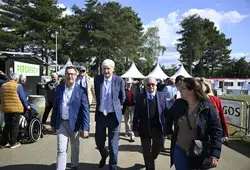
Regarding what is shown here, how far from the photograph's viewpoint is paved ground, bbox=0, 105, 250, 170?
543 centimetres

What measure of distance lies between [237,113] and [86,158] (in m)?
5.28

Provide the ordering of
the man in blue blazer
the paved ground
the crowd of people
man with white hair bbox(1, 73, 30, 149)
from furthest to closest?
1. man with white hair bbox(1, 73, 30, 149)
2. the paved ground
3. the man in blue blazer
4. the crowd of people

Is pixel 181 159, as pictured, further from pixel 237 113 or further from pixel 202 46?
pixel 202 46

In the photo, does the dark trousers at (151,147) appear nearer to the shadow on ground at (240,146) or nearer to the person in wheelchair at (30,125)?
the shadow on ground at (240,146)

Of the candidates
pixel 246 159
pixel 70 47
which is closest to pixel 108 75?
pixel 246 159

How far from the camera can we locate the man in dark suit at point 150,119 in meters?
4.83

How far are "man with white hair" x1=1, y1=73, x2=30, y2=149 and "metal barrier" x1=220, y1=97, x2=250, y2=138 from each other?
243 inches

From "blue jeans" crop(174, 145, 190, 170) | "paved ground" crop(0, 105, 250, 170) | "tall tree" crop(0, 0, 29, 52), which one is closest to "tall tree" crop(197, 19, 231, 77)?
"tall tree" crop(0, 0, 29, 52)

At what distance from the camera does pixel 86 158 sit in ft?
19.6

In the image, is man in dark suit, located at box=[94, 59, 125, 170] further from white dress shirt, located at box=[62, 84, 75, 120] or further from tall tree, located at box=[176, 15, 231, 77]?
tall tree, located at box=[176, 15, 231, 77]

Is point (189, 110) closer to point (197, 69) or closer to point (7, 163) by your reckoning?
point (7, 163)

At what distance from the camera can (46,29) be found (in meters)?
42.1

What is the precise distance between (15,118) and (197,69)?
77210mm

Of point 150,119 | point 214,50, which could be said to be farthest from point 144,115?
point 214,50
